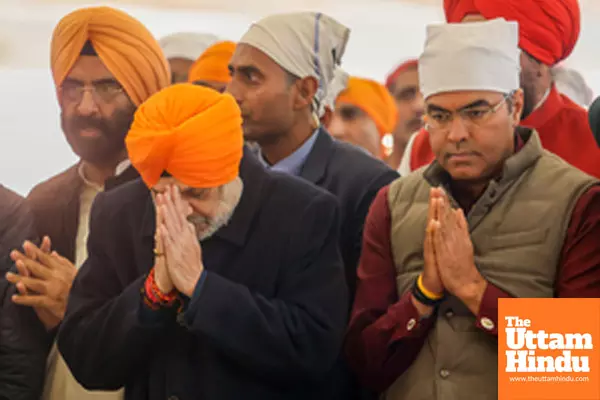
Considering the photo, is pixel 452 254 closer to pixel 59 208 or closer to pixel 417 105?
pixel 59 208

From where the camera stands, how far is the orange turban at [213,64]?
2.73 meters

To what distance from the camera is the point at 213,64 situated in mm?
2803

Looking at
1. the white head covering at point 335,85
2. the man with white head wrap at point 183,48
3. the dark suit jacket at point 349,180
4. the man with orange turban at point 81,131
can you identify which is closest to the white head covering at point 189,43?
the man with white head wrap at point 183,48

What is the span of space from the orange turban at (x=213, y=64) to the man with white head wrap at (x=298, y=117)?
184 millimetres

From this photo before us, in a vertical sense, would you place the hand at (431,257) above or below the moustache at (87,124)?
below

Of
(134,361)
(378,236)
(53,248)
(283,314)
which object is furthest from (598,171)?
(53,248)

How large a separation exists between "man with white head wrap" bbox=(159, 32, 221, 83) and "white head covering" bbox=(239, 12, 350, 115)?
0.27 meters

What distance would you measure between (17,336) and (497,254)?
54.0 inches

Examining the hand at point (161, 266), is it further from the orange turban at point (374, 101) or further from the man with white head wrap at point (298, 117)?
the orange turban at point (374, 101)

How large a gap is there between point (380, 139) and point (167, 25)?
1208 millimetres

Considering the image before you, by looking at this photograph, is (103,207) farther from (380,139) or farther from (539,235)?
(380,139)

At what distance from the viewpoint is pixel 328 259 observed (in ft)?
7.30

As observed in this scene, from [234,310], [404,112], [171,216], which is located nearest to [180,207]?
[171,216]

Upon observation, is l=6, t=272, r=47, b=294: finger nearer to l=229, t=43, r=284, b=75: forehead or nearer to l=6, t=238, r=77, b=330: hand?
l=6, t=238, r=77, b=330: hand
